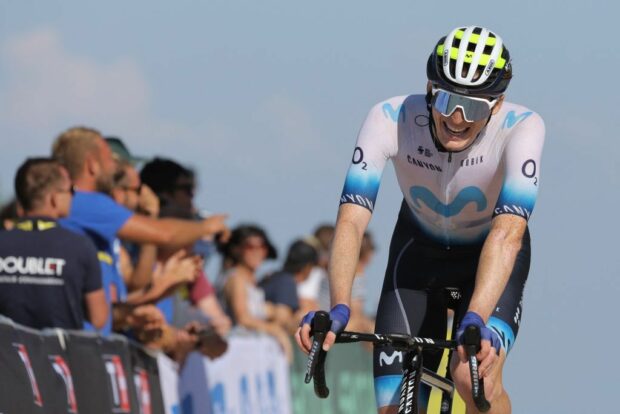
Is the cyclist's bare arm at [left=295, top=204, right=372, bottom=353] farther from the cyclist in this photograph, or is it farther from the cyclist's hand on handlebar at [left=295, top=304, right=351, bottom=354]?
the cyclist's hand on handlebar at [left=295, top=304, right=351, bottom=354]

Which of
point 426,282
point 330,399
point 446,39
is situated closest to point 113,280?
point 426,282

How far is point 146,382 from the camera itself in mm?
11297

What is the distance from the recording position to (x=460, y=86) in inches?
301

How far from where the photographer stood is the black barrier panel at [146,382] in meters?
11.1

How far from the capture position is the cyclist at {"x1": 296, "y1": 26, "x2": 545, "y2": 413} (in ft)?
24.7

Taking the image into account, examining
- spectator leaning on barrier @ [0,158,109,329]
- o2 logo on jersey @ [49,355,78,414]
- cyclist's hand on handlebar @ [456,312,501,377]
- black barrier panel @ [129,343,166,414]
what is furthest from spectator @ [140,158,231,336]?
cyclist's hand on handlebar @ [456,312,501,377]

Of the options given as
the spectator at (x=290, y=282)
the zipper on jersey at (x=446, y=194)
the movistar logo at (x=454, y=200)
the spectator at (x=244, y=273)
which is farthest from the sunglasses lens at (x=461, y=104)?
the spectator at (x=290, y=282)

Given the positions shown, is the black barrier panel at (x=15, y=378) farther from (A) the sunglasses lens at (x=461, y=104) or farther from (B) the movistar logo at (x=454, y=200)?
(A) the sunglasses lens at (x=461, y=104)

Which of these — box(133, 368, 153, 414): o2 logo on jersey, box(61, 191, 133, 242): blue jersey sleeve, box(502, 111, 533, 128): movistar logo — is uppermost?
box(502, 111, 533, 128): movistar logo

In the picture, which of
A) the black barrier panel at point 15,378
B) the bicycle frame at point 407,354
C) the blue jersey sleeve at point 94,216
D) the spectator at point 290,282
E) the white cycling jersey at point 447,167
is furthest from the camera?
the spectator at point 290,282

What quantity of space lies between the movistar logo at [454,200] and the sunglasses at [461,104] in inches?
23.0

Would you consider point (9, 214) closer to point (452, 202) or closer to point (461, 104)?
point (452, 202)

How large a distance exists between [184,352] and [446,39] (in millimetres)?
5000

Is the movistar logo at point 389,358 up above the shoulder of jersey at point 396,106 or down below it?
below
